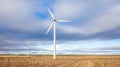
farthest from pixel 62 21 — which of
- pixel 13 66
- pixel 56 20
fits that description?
pixel 13 66

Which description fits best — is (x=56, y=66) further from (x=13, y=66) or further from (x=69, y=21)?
(x=69, y=21)

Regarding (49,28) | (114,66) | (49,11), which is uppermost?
(49,11)

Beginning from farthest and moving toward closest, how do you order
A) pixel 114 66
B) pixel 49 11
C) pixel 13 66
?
pixel 49 11
pixel 114 66
pixel 13 66

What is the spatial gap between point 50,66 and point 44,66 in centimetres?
212

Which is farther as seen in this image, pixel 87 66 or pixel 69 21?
pixel 69 21

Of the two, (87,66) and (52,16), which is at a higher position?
(52,16)

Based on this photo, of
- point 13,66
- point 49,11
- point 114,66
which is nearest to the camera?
point 13,66

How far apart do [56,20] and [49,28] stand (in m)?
6.26

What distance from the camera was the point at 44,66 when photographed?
79.6 metres

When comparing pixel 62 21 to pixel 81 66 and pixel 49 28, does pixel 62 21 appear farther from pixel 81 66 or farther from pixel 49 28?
pixel 81 66

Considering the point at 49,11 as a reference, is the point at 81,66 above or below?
below

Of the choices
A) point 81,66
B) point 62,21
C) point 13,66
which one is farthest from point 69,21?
point 13,66

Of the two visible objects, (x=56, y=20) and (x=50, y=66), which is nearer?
(x=50, y=66)

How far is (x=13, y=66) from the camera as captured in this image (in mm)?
76625
